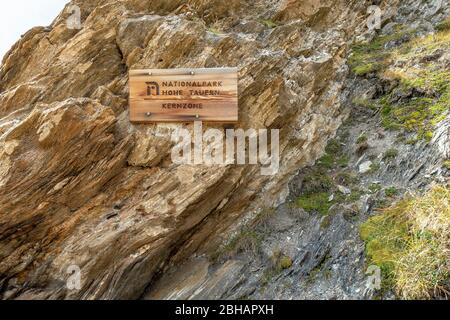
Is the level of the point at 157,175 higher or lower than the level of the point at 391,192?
higher

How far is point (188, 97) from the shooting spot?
31.2 feet

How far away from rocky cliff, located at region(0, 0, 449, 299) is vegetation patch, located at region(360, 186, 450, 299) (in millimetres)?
480

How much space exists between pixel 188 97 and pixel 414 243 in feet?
20.7

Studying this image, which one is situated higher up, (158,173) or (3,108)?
(3,108)

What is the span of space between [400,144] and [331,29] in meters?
6.36

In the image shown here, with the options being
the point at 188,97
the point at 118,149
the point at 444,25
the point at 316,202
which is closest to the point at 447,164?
the point at 316,202

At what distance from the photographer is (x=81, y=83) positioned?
10.3 meters

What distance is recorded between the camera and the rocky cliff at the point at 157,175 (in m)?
8.12

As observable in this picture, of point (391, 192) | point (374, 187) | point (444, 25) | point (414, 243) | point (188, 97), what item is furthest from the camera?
point (444, 25)

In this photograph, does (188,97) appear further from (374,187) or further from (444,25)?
(444,25)

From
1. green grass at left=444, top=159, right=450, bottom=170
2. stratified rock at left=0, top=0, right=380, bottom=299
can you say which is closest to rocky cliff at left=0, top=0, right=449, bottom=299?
stratified rock at left=0, top=0, right=380, bottom=299

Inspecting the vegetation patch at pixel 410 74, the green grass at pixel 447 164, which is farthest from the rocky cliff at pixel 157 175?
the vegetation patch at pixel 410 74

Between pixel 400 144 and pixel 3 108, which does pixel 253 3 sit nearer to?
pixel 400 144

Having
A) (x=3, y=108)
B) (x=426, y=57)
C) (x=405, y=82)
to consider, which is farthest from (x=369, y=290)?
(x=3, y=108)
